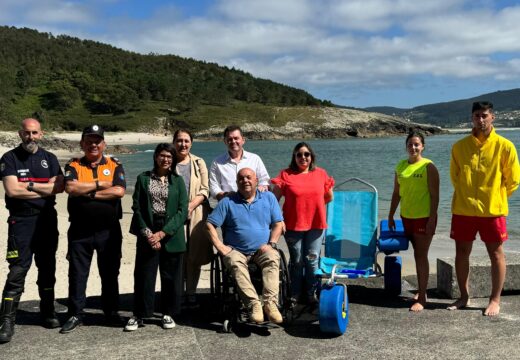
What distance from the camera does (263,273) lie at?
4.62 metres

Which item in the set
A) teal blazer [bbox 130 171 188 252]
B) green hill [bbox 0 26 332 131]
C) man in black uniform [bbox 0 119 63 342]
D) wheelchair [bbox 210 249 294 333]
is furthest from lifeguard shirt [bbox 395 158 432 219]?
green hill [bbox 0 26 332 131]

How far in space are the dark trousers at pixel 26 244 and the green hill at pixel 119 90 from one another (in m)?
88.3

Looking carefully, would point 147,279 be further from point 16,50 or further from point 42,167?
point 16,50

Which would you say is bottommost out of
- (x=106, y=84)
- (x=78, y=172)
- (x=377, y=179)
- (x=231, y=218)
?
(x=377, y=179)

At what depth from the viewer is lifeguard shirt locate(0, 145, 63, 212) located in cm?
449

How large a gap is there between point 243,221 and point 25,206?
1.90 metres

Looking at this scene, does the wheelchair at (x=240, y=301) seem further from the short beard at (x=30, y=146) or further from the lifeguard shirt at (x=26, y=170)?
the short beard at (x=30, y=146)

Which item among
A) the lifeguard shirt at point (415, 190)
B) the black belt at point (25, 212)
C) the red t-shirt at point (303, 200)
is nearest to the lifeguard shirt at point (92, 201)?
the black belt at point (25, 212)

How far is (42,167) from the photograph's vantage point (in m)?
4.60

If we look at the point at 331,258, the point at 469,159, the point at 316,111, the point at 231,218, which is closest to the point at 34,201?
the point at 231,218

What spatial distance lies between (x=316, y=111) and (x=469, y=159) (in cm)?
11732

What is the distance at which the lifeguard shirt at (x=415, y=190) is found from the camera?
16.9 ft

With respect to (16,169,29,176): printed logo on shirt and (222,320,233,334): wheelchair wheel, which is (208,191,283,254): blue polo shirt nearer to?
(222,320,233,334): wheelchair wheel

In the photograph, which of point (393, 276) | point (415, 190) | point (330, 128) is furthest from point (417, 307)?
point (330, 128)
